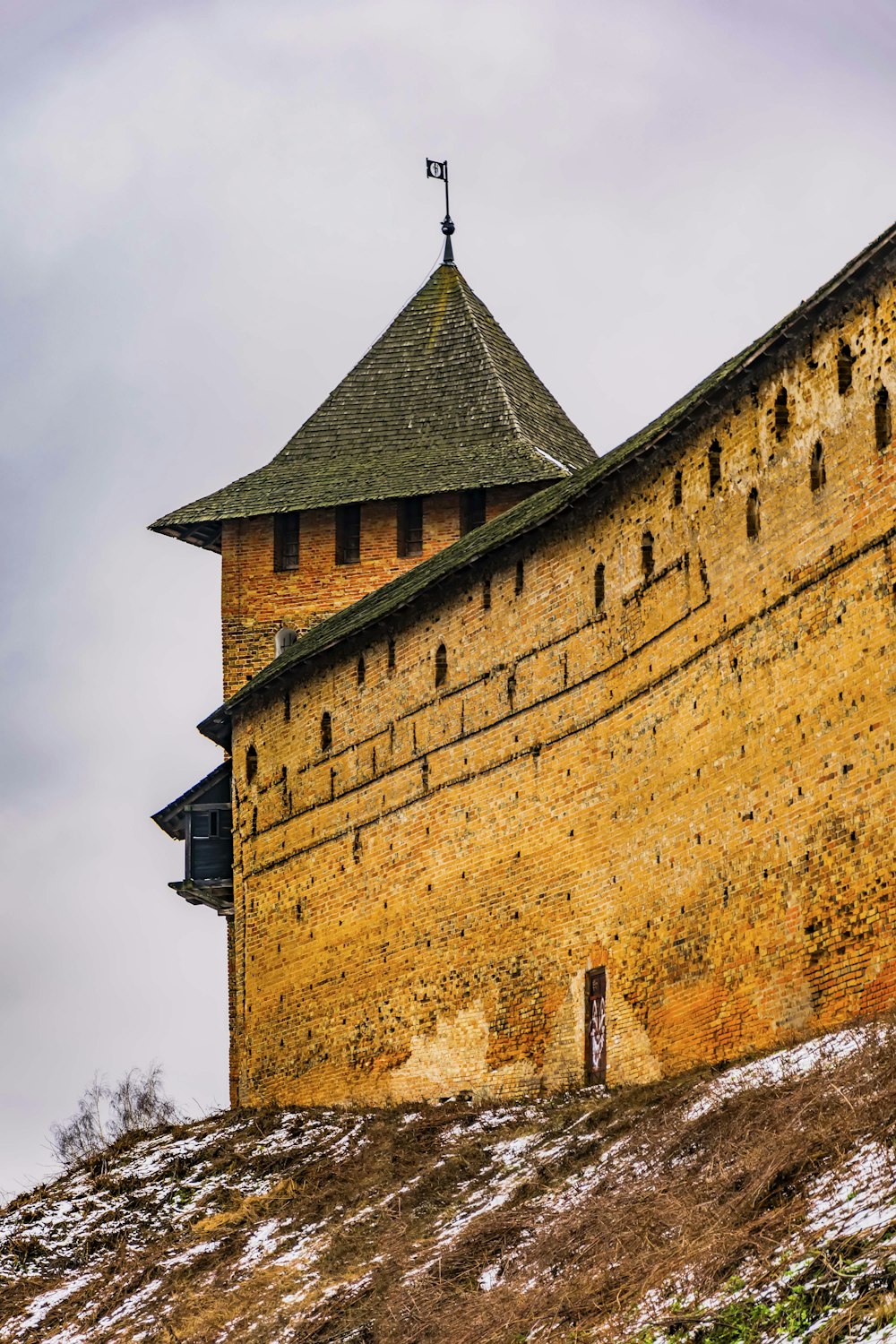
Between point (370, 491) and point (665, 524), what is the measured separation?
954cm

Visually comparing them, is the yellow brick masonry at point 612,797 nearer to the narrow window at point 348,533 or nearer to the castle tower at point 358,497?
the castle tower at point 358,497

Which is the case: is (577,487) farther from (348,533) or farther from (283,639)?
(283,639)

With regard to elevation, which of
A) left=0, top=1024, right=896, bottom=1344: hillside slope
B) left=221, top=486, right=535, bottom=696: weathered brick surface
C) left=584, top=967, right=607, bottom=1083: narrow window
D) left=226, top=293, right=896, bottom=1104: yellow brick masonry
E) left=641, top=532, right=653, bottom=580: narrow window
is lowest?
left=0, top=1024, right=896, bottom=1344: hillside slope

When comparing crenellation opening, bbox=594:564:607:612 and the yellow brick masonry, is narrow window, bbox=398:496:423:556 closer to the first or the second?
the yellow brick masonry

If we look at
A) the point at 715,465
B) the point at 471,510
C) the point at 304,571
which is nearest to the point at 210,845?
the point at 304,571

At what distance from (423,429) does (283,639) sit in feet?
10.6

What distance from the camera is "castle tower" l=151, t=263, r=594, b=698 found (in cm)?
2778

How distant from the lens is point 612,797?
63.0 feet

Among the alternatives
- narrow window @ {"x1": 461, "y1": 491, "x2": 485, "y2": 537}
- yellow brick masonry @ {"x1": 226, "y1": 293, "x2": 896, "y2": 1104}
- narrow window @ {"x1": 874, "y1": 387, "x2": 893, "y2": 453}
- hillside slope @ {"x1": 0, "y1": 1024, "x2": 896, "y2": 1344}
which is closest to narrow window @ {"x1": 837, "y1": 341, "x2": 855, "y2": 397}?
yellow brick masonry @ {"x1": 226, "y1": 293, "x2": 896, "y2": 1104}

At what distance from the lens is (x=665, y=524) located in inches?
741

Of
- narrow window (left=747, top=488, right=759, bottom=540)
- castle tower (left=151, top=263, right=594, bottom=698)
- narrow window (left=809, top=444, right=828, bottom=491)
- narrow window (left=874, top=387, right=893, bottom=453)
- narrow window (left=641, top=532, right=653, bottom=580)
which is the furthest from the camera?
castle tower (left=151, top=263, right=594, bottom=698)

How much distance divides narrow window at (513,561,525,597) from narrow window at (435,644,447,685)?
1.26 m

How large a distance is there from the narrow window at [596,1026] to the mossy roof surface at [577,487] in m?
3.89

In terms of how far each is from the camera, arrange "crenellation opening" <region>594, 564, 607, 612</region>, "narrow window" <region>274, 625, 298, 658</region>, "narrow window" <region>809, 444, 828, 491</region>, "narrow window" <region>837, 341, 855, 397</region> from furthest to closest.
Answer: "narrow window" <region>274, 625, 298, 658</region> → "crenellation opening" <region>594, 564, 607, 612</region> → "narrow window" <region>809, 444, 828, 491</region> → "narrow window" <region>837, 341, 855, 397</region>
